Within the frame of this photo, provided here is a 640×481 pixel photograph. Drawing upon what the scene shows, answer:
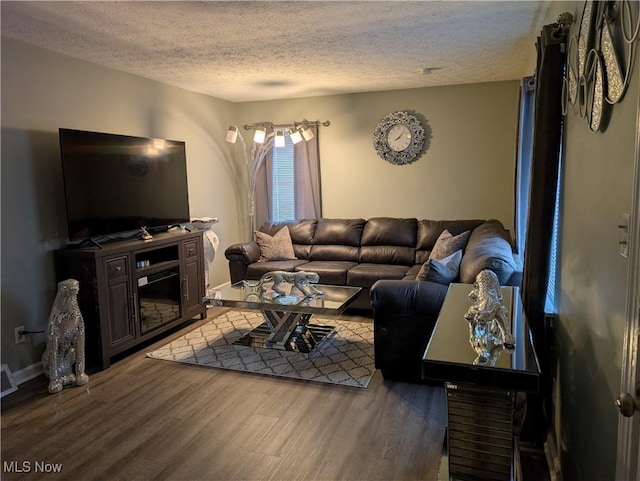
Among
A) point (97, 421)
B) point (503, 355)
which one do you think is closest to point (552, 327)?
point (503, 355)

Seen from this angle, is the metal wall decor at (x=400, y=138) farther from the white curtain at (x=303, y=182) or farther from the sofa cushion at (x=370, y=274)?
the sofa cushion at (x=370, y=274)

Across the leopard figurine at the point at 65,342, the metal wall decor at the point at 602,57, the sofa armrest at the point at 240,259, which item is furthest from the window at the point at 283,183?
the metal wall decor at the point at 602,57

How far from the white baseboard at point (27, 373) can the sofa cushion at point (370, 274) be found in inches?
110

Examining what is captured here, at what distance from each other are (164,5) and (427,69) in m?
2.63

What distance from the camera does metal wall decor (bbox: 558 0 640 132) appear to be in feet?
3.97

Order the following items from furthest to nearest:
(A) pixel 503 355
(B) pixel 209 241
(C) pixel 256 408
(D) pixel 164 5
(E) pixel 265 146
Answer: (E) pixel 265 146 → (B) pixel 209 241 → (C) pixel 256 408 → (D) pixel 164 5 → (A) pixel 503 355

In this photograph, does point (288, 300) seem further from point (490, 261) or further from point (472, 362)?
point (472, 362)

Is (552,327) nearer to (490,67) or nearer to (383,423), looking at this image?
(383,423)

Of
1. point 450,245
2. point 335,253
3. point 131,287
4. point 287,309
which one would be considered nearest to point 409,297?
point 287,309

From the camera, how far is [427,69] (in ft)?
14.1

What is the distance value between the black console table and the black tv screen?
2835 mm

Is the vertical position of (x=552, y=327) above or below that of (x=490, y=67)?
below

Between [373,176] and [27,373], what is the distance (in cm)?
404

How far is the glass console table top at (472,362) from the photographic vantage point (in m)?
1.54
